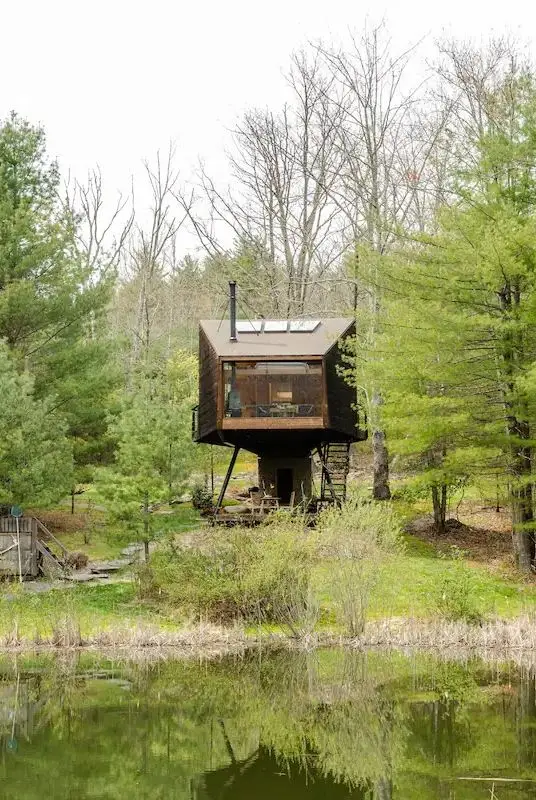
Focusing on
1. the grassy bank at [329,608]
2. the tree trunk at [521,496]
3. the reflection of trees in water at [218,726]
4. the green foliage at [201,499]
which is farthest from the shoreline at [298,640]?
the green foliage at [201,499]

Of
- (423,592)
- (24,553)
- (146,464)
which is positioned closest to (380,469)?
(146,464)

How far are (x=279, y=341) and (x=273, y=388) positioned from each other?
1660 millimetres

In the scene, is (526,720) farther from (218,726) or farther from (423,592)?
(423,592)

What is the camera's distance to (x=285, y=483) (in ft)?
88.2

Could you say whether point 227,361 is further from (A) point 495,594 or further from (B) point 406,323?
(A) point 495,594

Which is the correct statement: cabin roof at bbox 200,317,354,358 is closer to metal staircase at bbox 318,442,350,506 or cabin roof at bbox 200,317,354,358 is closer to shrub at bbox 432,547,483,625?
metal staircase at bbox 318,442,350,506

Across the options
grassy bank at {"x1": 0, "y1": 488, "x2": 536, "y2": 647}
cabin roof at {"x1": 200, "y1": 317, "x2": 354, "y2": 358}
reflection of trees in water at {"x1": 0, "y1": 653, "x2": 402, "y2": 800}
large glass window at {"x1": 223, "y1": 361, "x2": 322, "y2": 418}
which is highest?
cabin roof at {"x1": 200, "y1": 317, "x2": 354, "y2": 358}

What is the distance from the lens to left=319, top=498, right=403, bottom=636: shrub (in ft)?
52.0

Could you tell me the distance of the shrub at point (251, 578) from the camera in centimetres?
1627

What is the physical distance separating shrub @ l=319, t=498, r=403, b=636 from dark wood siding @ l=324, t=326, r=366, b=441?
773 centimetres

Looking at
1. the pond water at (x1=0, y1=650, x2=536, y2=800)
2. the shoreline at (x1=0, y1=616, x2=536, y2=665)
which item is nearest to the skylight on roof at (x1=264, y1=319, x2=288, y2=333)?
the shoreline at (x1=0, y1=616, x2=536, y2=665)

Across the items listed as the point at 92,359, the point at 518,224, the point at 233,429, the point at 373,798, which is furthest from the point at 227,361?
the point at 373,798

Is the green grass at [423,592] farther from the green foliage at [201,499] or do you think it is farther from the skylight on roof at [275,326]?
the green foliage at [201,499]

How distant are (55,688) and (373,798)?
596cm
